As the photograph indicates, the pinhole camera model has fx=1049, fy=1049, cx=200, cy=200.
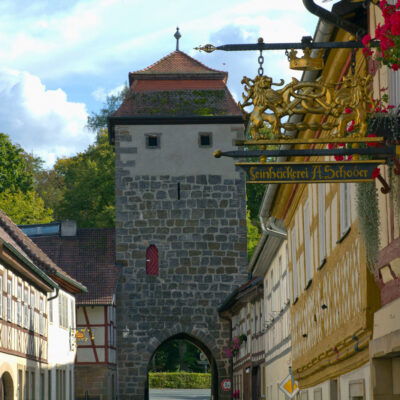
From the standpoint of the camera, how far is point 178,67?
4072cm

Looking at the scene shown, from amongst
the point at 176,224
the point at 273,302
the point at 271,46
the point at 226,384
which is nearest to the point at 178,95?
the point at 176,224

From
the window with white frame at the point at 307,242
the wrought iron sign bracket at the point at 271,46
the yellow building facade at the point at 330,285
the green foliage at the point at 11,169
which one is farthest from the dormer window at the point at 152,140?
the wrought iron sign bracket at the point at 271,46

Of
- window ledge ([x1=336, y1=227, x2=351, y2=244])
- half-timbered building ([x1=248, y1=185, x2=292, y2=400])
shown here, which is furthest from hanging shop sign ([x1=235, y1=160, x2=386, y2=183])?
half-timbered building ([x1=248, y1=185, x2=292, y2=400])

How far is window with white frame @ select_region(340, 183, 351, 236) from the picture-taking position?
952 centimetres

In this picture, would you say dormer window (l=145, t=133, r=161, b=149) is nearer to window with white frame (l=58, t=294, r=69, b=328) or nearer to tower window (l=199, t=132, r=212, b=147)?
tower window (l=199, t=132, r=212, b=147)

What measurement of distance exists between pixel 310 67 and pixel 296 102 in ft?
1.23

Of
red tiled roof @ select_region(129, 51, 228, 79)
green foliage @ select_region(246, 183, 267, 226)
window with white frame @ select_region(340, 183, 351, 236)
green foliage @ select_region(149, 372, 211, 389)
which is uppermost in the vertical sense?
red tiled roof @ select_region(129, 51, 228, 79)

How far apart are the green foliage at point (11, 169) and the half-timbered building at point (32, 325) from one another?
24.2 meters

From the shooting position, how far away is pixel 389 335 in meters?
→ 7.11

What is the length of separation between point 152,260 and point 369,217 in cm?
3096

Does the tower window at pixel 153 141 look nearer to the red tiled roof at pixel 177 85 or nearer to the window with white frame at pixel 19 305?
the red tiled roof at pixel 177 85

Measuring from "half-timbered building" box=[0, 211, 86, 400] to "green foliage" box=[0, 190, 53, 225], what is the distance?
20458mm

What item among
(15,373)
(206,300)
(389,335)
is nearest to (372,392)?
(389,335)

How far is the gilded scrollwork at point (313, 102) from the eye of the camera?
22.3 ft
